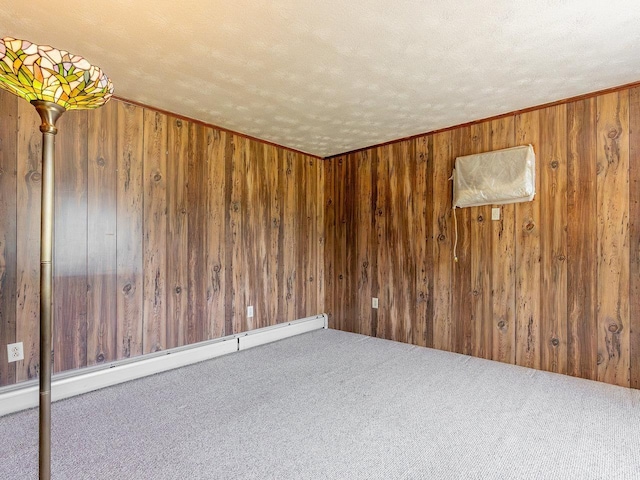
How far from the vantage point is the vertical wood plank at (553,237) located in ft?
8.18

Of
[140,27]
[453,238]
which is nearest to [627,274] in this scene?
[453,238]

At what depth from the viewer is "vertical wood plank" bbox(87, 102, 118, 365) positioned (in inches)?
92.0

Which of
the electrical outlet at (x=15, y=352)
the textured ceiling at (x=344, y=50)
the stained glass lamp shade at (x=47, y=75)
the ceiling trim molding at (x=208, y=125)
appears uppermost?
the textured ceiling at (x=344, y=50)

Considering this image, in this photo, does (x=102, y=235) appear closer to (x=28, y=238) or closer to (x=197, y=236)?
(x=28, y=238)

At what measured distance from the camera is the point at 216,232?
10.1 feet

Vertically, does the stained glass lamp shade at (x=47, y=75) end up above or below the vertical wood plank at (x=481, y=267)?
above

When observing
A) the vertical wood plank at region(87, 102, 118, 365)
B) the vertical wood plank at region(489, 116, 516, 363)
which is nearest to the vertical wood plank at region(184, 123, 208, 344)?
the vertical wood plank at region(87, 102, 118, 365)

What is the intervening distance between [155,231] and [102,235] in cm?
38

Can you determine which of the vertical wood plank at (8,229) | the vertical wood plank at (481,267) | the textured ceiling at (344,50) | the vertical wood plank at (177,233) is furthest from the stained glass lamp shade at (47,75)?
the vertical wood plank at (481,267)

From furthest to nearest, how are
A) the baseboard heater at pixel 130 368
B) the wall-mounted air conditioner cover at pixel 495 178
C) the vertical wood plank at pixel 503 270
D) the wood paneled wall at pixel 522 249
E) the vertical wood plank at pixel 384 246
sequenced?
the vertical wood plank at pixel 384 246, the vertical wood plank at pixel 503 270, the wall-mounted air conditioner cover at pixel 495 178, the wood paneled wall at pixel 522 249, the baseboard heater at pixel 130 368

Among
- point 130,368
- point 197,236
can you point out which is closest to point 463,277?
point 197,236

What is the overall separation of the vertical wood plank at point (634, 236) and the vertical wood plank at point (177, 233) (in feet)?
11.1

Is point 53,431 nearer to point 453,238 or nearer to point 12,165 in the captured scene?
point 12,165

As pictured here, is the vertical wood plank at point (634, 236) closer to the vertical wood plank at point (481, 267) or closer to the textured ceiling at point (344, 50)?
the textured ceiling at point (344, 50)
